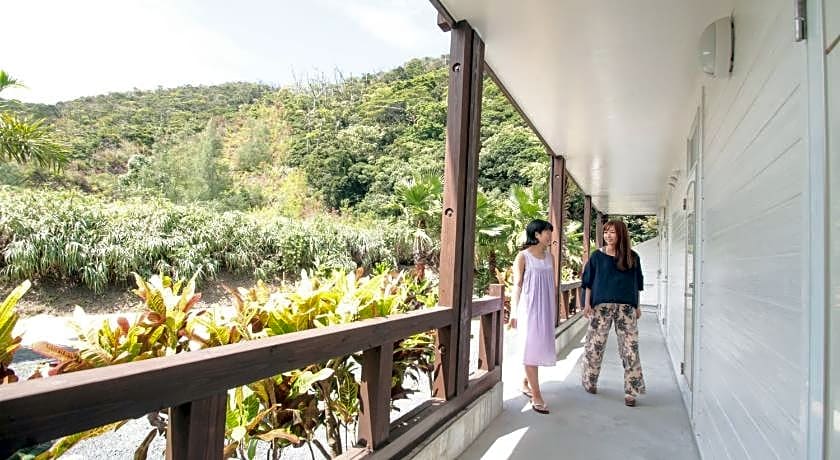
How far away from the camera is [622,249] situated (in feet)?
12.4

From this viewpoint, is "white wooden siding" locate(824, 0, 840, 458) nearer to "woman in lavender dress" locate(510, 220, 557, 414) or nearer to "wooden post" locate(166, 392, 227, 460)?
"wooden post" locate(166, 392, 227, 460)

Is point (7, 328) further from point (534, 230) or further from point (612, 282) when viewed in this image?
point (612, 282)

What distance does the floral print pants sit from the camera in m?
3.74

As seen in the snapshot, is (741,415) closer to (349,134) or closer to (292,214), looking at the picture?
(292,214)

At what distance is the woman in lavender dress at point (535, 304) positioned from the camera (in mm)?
3500

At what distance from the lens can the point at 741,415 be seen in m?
1.67

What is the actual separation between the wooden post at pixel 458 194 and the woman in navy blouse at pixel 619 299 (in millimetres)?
1431

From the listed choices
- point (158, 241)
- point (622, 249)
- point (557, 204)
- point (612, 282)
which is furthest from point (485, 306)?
point (158, 241)

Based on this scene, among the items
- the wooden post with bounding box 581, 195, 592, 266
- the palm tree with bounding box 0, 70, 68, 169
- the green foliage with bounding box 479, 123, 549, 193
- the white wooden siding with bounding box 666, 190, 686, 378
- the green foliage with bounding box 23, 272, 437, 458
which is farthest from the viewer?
the green foliage with bounding box 479, 123, 549, 193

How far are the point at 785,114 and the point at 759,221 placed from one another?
38 centimetres

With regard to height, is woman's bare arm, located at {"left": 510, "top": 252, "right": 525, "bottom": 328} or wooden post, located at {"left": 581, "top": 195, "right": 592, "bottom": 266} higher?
wooden post, located at {"left": 581, "top": 195, "right": 592, "bottom": 266}

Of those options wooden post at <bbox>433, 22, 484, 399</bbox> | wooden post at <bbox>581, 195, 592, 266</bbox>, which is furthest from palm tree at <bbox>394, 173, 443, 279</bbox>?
wooden post at <bbox>433, 22, 484, 399</bbox>

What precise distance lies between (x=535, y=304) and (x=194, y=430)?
2.74 meters

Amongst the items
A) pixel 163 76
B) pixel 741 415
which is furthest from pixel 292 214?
pixel 741 415
